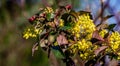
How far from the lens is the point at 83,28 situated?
5.30 feet

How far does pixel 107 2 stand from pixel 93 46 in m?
0.97

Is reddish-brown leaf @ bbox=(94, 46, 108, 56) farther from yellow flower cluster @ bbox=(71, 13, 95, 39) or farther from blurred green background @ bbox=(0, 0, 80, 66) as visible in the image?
blurred green background @ bbox=(0, 0, 80, 66)

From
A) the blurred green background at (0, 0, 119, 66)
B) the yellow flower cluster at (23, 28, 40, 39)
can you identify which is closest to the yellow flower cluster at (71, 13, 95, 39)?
the yellow flower cluster at (23, 28, 40, 39)

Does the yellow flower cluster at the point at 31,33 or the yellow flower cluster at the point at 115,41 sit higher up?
the yellow flower cluster at the point at 31,33

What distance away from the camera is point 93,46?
5.35 ft

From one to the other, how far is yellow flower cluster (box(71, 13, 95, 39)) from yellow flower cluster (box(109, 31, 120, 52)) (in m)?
0.07

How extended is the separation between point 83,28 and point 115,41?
119mm

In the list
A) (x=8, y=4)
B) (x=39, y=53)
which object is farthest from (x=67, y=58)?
(x=8, y=4)

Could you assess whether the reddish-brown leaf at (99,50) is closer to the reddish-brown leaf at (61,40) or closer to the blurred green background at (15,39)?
the reddish-brown leaf at (61,40)

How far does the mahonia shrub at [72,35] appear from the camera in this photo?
1.60 meters

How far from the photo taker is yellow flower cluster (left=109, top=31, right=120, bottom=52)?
1601 millimetres

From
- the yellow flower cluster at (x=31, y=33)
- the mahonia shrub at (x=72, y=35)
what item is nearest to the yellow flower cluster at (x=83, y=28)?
the mahonia shrub at (x=72, y=35)

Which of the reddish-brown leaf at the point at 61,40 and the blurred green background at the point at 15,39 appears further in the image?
the blurred green background at the point at 15,39

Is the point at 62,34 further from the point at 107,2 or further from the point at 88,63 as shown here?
the point at 107,2
